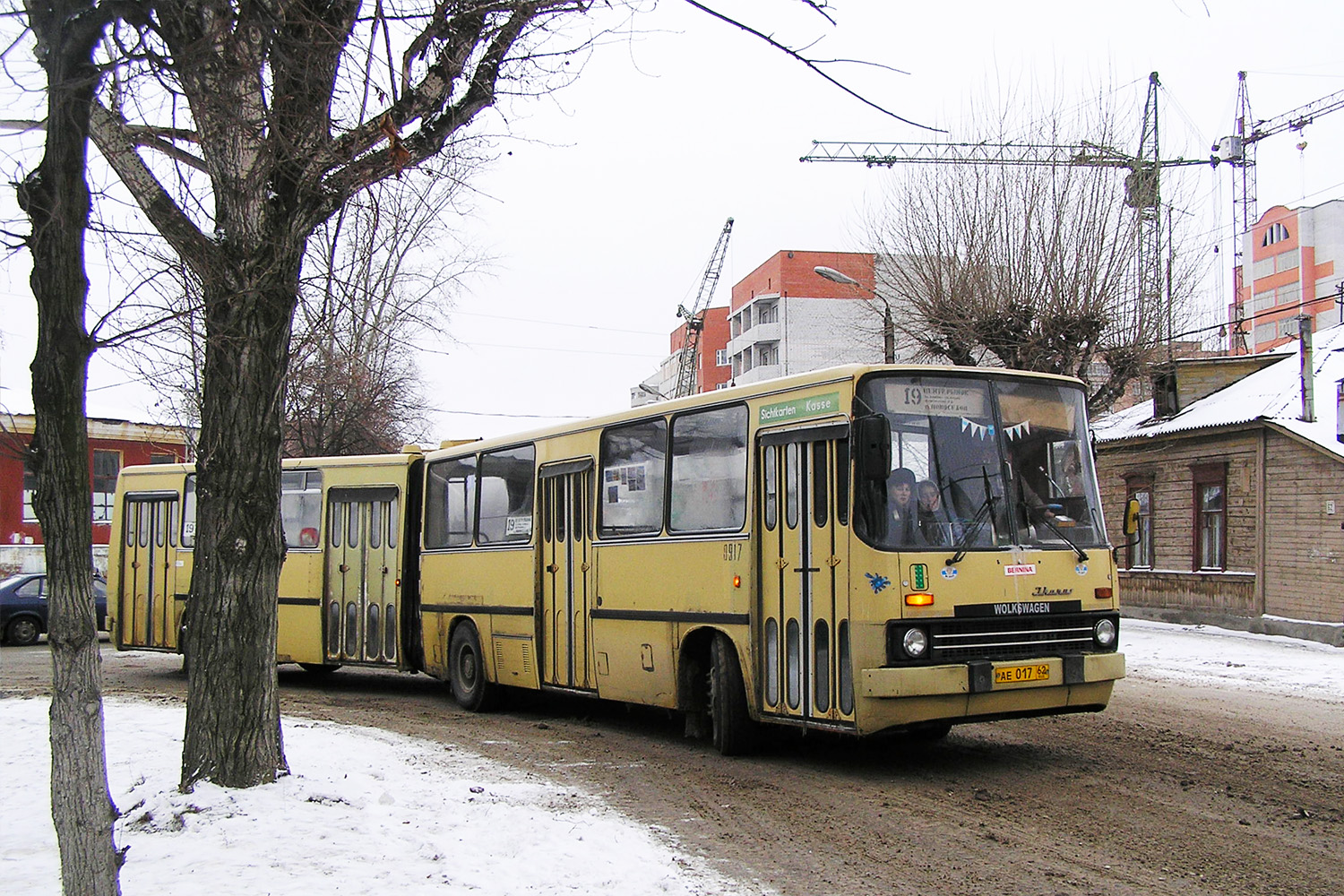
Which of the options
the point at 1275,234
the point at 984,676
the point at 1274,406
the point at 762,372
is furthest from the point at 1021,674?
the point at 1275,234

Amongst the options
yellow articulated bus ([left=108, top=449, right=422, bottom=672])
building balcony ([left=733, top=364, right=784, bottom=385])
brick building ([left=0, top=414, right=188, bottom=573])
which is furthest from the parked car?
building balcony ([left=733, top=364, right=784, bottom=385])

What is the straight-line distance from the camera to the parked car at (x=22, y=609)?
2644 centimetres

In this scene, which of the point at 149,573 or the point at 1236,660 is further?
the point at 1236,660

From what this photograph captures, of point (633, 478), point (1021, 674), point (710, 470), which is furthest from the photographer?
point (633, 478)

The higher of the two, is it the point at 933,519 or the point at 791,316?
the point at 791,316

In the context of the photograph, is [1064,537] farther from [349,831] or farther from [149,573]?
[149,573]

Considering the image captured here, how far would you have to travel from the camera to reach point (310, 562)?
16.8 meters

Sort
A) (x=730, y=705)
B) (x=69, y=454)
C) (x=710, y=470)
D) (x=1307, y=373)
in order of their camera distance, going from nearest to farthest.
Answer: (x=69, y=454), (x=730, y=705), (x=710, y=470), (x=1307, y=373)

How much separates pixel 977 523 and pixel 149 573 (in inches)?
531

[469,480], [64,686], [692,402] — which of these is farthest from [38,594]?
[64,686]

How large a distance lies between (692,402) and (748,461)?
1079 mm

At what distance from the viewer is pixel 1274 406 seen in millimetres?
24062

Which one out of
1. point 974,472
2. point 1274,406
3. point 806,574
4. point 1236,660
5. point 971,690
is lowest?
point 1236,660

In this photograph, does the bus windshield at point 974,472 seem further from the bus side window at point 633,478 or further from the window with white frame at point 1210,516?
the window with white frame at point 1210,516
